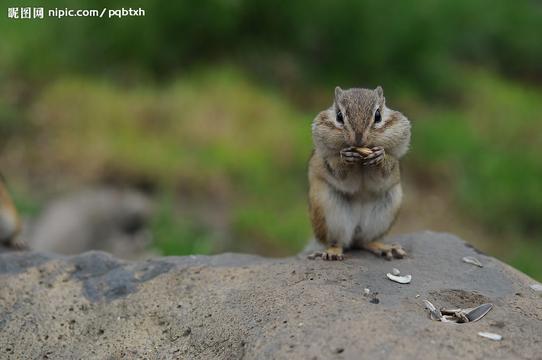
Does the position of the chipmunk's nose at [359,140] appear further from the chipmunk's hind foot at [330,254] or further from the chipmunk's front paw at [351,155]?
the chipmunk's hind foot at [330,254]

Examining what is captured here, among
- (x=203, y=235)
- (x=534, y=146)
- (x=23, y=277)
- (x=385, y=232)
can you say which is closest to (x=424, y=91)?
(x=534, y=146)

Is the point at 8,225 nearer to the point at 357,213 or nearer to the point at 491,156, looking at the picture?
the point at 357,213

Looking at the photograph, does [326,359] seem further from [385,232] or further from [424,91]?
[424,91]

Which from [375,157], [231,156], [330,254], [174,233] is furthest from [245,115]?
[375,157]

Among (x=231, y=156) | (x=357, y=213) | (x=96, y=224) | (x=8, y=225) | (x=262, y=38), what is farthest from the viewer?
(x=262, y=38)

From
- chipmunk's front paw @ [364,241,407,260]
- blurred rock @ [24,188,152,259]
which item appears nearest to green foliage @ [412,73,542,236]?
blurred rock @ [24,188,152,259]


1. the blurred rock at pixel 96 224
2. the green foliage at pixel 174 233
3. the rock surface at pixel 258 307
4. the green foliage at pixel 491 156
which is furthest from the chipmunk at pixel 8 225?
the green foliage at pixel 491 156

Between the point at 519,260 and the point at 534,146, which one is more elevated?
the point at 534,146
